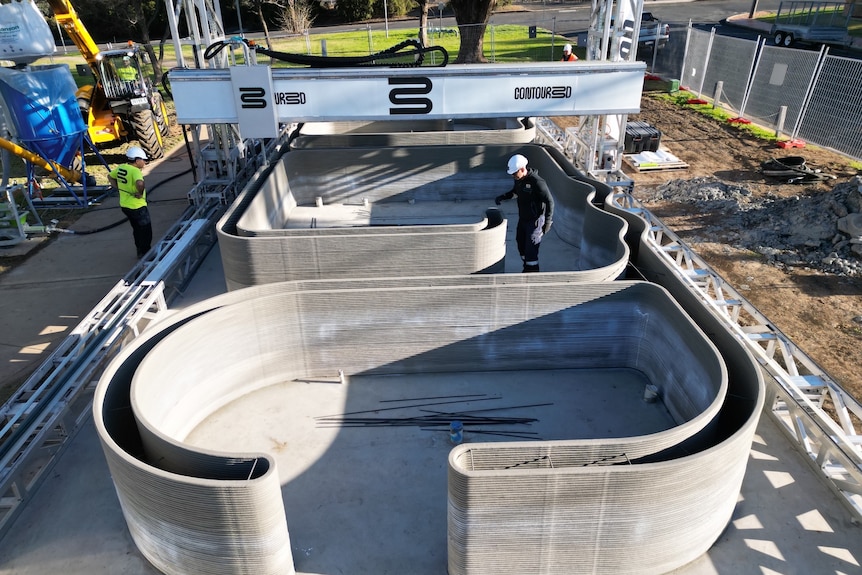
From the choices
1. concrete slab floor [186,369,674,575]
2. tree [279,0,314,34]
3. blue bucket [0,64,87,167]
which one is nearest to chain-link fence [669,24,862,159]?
concrete slab floor [186,369,674,575]

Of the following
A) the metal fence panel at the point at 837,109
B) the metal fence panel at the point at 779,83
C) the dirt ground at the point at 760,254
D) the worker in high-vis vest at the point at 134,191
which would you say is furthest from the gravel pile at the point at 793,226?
the worker in high-vis vest at the point at 134,191

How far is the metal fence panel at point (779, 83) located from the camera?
19.0 m

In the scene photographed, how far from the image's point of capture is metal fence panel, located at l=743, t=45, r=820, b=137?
18969 millimetres

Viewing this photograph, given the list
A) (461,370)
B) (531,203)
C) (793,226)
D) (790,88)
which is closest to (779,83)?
(790,88)

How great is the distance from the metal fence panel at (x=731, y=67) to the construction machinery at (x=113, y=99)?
2000cm

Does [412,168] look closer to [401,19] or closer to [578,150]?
[578,150]

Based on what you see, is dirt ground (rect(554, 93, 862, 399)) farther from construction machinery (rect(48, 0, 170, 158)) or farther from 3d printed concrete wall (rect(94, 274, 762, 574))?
construction machinery (rect(48, 0, 170, 158))

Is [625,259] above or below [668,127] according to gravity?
above

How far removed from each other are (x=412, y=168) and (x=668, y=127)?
11.7 meters

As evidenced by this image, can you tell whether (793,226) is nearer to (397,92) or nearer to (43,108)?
(397,92)

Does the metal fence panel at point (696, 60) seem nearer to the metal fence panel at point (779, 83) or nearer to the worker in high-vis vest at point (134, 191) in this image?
the metal fence panel at point (779, 83)

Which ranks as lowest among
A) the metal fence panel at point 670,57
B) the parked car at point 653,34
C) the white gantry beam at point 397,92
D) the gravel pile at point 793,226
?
the gravel pile at point 793,226

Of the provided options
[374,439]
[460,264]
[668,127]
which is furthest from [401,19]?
[374,439]

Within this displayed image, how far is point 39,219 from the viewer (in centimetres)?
1384
